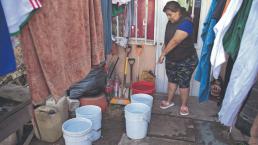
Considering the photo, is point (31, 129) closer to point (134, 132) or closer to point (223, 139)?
point (134, 132)

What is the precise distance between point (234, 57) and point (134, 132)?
83.0 inches

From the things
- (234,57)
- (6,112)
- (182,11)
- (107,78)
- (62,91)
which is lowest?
(107,78)

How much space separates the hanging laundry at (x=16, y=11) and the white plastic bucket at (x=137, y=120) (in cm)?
238

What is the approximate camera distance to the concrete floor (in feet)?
12.4

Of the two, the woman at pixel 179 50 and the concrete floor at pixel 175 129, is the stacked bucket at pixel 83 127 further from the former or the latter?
the woman at pixel 179 50

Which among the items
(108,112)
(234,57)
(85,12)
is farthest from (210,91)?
(108,112)

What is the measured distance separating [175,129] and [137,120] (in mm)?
768

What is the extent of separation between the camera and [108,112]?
458cm

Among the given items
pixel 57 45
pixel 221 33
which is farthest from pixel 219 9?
pixel 57 45

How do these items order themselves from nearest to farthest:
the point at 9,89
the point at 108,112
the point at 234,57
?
the point at 234,57 < the point at 9,89 < the point at 108,112

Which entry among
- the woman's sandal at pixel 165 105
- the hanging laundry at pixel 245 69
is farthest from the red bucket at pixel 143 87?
the hanging laundry at pixel 245 69

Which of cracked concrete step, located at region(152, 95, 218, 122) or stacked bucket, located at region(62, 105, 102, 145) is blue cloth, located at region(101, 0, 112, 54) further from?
cracked concrete step, located at region(152, 95, 218, 122)

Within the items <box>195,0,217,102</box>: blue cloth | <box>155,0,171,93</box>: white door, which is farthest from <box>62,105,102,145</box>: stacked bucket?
<box>155,0,171,93</box>: white door

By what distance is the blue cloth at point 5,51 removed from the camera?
4.50ft
